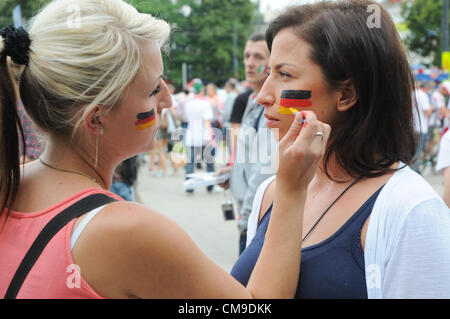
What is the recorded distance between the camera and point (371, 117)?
161 cm

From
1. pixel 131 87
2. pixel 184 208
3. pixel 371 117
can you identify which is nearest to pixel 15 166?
pixel 131 87

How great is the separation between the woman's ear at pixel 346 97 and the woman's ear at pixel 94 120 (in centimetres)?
78

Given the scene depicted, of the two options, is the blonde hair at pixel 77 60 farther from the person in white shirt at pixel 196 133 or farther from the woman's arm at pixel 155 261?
the person in white shirt at pixel 196 133

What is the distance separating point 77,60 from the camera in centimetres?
129

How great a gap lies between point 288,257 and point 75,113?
2.30ft

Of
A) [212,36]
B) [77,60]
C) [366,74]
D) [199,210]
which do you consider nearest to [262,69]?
[366,74]

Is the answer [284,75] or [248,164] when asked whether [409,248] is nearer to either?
[284,75]

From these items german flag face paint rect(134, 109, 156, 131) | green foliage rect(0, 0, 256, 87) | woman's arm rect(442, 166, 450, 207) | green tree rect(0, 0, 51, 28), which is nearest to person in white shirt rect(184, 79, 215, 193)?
green tree rect(0, 0, 51, 28)

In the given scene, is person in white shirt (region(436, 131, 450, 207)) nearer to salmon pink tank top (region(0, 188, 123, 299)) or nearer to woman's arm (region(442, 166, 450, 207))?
woman's arm (region(442, 166, 450, 207))

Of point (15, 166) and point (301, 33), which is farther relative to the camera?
point (301, 33)

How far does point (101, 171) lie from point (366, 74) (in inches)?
34.4

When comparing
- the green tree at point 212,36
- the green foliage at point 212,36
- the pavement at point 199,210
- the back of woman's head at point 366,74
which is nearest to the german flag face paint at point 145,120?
the back of woman's head at point 366,74
